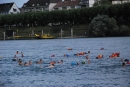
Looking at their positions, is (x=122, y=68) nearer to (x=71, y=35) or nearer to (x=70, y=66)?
(x=70, y=66)

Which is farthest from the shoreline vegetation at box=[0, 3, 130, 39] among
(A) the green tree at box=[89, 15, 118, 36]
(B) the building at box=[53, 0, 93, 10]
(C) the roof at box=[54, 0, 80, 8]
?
(C) the roof at box=[54, 0, 80, 8]

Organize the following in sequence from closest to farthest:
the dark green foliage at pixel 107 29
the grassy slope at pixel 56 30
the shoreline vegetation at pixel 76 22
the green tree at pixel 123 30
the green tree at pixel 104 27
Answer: the green tree at pixel 123 30
the dark green foliage at pixel 107 29
the green tree at pixel 104 27
the shoreline vegetation at pixel 76 22
the grassy slope at pixel 56 30

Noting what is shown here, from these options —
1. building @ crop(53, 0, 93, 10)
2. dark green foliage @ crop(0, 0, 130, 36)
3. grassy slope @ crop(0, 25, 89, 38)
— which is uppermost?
building @ crop(53, 0, 93, 10)

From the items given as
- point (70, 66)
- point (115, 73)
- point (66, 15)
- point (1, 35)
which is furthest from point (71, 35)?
point (115, 73)

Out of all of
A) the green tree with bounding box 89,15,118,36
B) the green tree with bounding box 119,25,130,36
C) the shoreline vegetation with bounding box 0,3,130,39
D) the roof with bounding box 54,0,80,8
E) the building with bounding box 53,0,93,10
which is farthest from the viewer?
the roof with bounding box 54,0,80,8

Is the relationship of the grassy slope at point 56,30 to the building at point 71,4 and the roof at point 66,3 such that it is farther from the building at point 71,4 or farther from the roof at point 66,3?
the roof at point 66,3

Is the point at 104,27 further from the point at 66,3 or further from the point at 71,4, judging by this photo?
the point at 66,3

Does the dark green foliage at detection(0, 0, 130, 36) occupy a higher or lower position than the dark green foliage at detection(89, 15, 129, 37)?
higher

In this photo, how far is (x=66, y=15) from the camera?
149375 mm

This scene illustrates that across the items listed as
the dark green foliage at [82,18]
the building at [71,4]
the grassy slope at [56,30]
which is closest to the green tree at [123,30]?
the dark green foliage at [82,18]

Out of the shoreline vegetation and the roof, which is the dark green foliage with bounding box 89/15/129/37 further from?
the roof

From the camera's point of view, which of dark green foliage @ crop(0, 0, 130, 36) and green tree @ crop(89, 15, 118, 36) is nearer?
green tree @ crop(89, 15, 118, 36)

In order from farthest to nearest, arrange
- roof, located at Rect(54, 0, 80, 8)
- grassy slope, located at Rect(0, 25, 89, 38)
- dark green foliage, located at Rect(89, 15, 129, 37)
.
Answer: roof, located at Rect(54, 0, 80, 8)
grassy slope, located at Rect(0, 25, 89, 38)
dark green foliage, located at Rect(89, 15, 129, 37)

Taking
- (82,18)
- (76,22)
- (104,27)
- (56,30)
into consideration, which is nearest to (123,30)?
(104,27)
